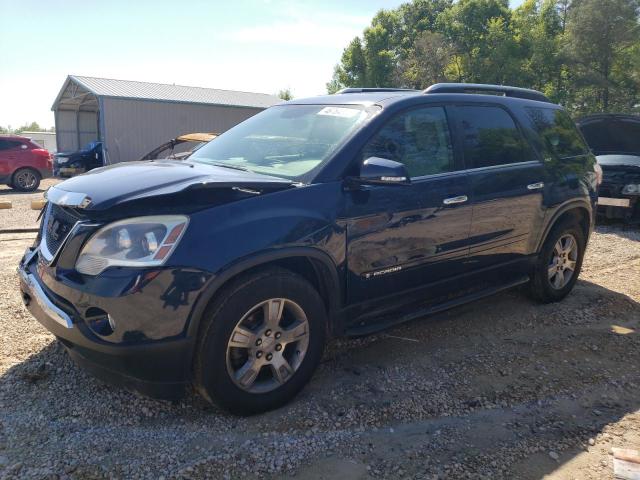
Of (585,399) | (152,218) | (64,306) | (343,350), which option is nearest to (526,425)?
(585,399)

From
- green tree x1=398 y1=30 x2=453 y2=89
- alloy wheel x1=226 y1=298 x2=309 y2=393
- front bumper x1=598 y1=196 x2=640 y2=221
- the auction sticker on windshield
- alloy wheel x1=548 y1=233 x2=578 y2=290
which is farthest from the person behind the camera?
green tree x1=398 y1=30 x2=453 y2=89

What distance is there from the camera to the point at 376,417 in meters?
3.01

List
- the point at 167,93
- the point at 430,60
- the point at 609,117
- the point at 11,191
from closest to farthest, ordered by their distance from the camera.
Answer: the point at 609,117
the point at 11,191
the point at 167,93
the point at 430,60

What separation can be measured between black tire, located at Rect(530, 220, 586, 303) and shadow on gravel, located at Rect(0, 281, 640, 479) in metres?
0.78

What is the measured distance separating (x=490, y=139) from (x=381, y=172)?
61.0 inches

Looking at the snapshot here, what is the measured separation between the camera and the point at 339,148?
10.6 ft

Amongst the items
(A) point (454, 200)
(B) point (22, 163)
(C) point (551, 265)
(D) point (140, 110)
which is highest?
(D) point (140, 110)

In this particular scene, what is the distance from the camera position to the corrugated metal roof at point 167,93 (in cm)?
2250

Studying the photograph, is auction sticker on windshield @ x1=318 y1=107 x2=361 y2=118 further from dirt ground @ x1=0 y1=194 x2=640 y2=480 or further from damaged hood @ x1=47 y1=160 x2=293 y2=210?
dirt ground @ x1=0 y1=194 x2=640 y2=480

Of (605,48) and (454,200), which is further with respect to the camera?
(605,48)

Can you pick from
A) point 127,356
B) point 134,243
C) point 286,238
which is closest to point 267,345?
point 286,238

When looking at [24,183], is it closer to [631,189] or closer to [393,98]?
[393,98]

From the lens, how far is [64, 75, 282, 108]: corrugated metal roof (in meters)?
22.5

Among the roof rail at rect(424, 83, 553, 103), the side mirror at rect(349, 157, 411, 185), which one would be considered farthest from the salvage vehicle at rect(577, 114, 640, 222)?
the side mirror at rect(349, 157, 411, 185)
